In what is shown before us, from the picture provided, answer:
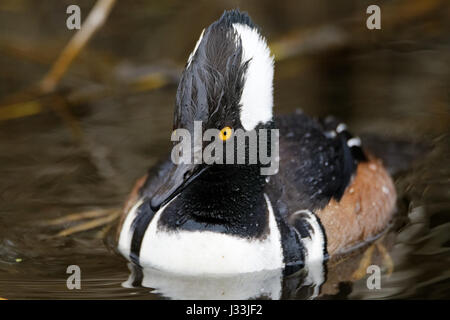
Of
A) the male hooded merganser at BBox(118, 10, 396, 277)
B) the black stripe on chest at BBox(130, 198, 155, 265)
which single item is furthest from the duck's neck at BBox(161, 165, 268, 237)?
the black stripe on chest at BBox(130, 198, 155, 265)

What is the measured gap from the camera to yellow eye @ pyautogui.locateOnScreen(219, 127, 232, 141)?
5941mm

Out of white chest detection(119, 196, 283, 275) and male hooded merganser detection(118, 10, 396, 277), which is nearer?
male hooded merganser detection(118, 10, 396, 277)

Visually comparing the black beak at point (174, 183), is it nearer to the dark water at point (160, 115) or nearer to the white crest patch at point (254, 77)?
the white crest patch at point (254, 77)

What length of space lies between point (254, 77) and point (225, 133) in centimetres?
45

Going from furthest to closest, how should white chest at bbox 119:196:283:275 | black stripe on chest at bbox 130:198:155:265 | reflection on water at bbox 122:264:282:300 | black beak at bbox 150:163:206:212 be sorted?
black stripe on chest at bbox 130:198:155:265 < white chest at bbox 119:196:283:275 < reflection on water at bbox 122:264:282:300 < black beak at bbox 150:163:206:212

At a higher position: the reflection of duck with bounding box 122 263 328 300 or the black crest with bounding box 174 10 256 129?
the black crest with bounding box 174 10 256 129

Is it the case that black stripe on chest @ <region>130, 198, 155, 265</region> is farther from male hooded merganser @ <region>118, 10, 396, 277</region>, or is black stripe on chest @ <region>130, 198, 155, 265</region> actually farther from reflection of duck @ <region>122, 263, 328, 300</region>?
reflection of duck @ <region>122, 263, 328, 300</region>

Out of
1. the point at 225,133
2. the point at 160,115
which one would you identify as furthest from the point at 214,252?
the point at 160,115

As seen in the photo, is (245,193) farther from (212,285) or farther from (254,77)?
(254,77)

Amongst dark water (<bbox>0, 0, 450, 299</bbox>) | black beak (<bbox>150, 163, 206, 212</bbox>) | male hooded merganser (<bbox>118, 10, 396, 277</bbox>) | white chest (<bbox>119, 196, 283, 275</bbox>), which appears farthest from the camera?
dark water (<bbox>0, 0, 450, 299</bbox>)

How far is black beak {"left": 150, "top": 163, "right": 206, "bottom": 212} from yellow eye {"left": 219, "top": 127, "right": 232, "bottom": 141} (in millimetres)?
272

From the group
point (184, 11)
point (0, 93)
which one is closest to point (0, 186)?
point (0, 93)

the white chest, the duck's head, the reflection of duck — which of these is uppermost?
the duck's head
